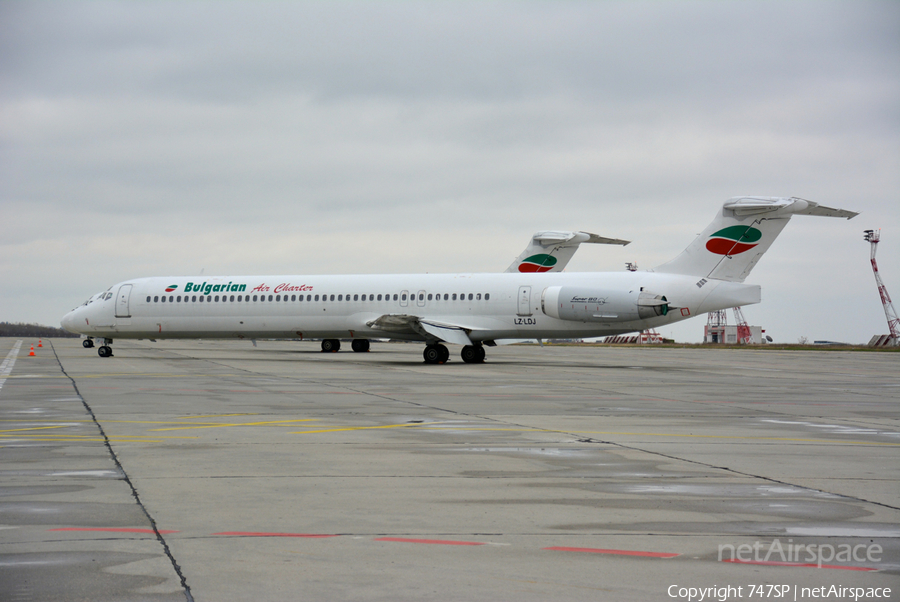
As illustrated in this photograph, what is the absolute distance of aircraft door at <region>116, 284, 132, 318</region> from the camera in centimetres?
3888

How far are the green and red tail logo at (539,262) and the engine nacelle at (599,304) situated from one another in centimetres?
1241

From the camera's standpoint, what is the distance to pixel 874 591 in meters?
4.73

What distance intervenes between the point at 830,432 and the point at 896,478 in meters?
3.94

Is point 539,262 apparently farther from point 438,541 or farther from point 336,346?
point 438,541

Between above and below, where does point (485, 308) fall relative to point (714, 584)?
above

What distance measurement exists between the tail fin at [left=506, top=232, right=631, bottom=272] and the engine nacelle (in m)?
12.3

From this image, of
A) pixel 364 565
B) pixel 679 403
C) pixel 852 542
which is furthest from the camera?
pixel 679 403

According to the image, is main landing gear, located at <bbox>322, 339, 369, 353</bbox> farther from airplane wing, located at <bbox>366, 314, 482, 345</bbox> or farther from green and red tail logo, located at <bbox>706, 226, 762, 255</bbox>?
green and red tail logo, located at <bbox>706, 226, 762, 255</bbox>

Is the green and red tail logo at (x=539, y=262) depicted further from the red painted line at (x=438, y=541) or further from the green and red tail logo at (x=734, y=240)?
the red painted line at (x=438, y=541)

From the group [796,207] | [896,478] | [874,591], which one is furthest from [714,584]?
[796,207]

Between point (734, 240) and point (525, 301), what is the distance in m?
7.81

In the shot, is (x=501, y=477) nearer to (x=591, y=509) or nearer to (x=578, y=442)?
(x=591, y=509)

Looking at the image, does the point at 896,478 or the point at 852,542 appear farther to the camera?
the point at 896,478

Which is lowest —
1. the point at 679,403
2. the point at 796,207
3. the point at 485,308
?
the point at 679,403
